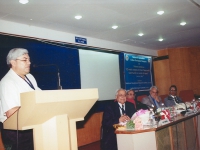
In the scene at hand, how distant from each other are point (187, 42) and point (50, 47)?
16.3ft

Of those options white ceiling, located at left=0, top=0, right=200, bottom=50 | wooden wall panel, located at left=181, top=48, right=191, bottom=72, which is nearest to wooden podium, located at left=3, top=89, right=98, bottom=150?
white ceiling, located at left=0, top=0, right=200, bottom=50

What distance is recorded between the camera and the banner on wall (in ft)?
23.6

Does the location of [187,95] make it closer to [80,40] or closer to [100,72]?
[100,72]

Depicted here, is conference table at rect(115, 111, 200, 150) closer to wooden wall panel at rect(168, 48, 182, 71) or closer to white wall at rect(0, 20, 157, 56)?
white wall at rect(0, 20, 157, 56)

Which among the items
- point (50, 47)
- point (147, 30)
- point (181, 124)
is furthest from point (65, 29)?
point (181, 124)

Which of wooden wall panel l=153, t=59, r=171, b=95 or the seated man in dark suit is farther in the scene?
wooden wall panel l=153, t=59, r=171, b=95

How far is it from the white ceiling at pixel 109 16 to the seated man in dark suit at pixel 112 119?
1592 mm

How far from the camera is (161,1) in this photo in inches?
151

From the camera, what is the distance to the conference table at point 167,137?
8.79 feet

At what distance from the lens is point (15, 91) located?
5.43 ft

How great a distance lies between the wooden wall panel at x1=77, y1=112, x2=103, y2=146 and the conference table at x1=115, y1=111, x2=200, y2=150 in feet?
8.45

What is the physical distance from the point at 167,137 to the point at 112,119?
88 cm

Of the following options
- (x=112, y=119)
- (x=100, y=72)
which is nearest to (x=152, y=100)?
(x=100, y=72)

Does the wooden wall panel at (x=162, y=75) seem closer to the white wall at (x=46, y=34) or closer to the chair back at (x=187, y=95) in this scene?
the chair back at (x=187, y=95)
